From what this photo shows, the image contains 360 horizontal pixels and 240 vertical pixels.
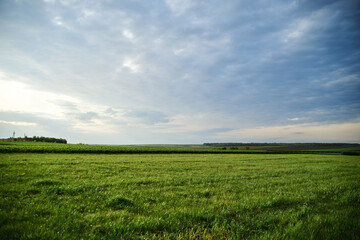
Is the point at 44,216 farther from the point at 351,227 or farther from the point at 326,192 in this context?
the point at 326,192

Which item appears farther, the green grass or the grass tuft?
the grass tuft

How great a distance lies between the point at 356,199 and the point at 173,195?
393 inches

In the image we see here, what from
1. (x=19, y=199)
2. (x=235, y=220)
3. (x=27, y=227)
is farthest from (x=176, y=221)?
(x=19, y=199)

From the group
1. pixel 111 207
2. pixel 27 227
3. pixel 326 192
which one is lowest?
pixel 326 192

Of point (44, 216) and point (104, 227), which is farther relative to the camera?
point (44, 216)

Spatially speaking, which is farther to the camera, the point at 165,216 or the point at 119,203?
the point at 119,203

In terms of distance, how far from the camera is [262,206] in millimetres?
7320

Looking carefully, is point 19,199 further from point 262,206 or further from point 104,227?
point 262,206

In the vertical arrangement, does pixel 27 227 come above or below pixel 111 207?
above

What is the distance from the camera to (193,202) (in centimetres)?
764

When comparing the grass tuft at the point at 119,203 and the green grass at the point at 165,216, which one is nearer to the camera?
the green grass at the point at 165,216

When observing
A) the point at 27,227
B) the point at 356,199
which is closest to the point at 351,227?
the point at 356,199

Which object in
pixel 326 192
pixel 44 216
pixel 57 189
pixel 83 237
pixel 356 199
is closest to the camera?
pixel 83 237

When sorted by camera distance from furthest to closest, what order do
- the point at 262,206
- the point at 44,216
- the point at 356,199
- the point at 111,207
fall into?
the point at 356,199 → the point at 262,206 → the point at 111,207 → the point at 44,216
